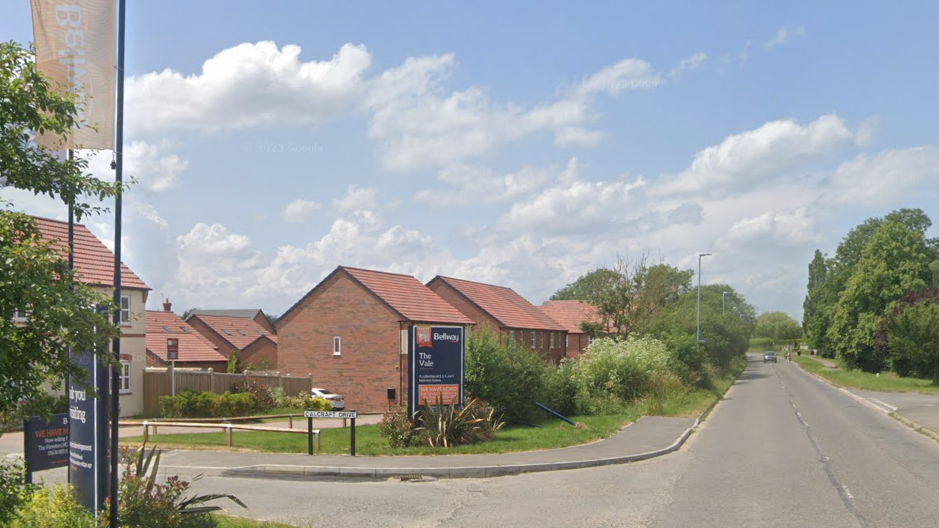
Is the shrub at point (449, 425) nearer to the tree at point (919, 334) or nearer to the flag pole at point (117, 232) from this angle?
the flag pole at point (117, 232)

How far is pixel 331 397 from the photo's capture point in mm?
35625

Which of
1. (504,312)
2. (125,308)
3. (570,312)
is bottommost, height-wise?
(570,312)

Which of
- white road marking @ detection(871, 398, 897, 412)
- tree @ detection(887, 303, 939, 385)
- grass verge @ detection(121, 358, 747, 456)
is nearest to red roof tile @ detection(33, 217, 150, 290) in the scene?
grass verge @ detection(121, 358, 747, 456)

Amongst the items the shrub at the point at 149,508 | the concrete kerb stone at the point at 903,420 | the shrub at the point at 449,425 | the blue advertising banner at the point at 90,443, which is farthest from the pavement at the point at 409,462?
the concrete kerb stone at the point at 903,420

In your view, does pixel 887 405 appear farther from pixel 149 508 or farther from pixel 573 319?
pixel 573 319

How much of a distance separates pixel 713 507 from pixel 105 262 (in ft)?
82.3

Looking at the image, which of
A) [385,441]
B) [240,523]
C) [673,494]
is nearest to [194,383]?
[385,441]

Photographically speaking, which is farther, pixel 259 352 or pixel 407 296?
pixel 259 352

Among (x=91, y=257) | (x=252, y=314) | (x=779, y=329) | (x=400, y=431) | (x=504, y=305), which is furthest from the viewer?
(x=779, y=329)

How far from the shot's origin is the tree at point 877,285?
66500 millimetres

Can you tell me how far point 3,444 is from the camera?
20250 millimetres

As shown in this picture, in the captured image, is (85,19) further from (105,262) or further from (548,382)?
(105,262)

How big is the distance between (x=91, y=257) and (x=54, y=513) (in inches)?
928

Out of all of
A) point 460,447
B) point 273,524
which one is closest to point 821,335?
point 460,447
